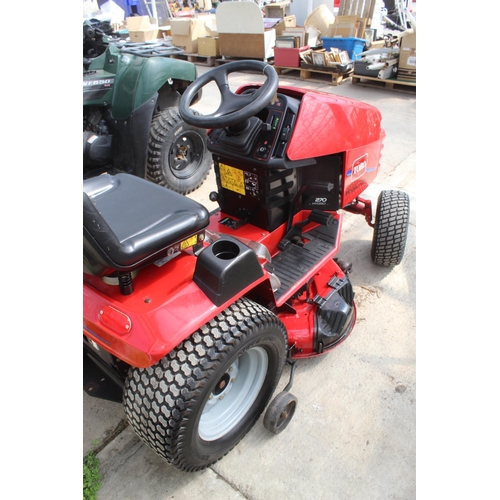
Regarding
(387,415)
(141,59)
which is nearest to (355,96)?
(141,59)

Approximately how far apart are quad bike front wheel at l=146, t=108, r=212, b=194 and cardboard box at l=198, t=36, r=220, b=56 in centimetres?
514

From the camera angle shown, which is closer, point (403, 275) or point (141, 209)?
point (141, 209)

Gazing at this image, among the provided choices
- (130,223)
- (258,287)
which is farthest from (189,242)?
(258,287)

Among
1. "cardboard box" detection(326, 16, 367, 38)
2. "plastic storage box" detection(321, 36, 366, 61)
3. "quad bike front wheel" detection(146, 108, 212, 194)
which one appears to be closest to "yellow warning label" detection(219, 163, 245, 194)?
"quad bike front wheel" detection(146, 108, 212, 194)

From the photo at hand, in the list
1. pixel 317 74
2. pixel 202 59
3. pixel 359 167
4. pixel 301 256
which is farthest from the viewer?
pixel 202 59

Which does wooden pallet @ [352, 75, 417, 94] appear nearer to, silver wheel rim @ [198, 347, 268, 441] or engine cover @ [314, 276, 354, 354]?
engine cover @ [314, 276, 354, 354]

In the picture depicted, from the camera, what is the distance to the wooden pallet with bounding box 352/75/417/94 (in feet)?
20.2

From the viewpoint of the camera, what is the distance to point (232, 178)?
2256mm

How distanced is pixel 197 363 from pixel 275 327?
1.25 ft

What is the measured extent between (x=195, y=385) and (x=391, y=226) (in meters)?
1.71

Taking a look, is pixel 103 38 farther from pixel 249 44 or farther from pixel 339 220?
pixel 249 44

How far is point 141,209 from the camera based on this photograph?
5.17 feet

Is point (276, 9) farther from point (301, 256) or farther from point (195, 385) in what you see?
point (195, 385)

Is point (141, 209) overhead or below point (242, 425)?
overhead
